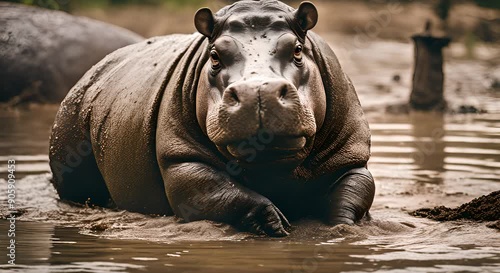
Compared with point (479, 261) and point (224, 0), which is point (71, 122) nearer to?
point (479, 261)

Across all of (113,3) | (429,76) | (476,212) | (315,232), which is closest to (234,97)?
(315,232)

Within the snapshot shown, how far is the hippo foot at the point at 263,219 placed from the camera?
A: 668cm

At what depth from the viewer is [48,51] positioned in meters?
15.2

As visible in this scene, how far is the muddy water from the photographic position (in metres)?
5.72

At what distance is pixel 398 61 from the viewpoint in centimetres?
1969

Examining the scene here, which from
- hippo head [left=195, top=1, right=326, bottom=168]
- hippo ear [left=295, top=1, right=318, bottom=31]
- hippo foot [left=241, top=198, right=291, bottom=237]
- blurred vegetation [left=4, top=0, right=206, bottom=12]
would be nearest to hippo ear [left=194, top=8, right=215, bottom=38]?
hippo head [left=195, top=1, right=326, bottom=168]

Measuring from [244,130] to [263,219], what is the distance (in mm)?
826

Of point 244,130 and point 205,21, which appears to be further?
point 205,21

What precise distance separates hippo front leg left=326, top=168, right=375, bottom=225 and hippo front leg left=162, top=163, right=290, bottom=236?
339mm

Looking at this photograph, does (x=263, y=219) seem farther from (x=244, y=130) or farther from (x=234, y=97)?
(x=234, y=97)

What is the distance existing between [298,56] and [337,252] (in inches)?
55.6

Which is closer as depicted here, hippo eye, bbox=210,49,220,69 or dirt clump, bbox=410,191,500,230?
hippo eye, bbox=210,49,220,69

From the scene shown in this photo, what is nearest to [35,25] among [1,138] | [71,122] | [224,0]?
[1,138]

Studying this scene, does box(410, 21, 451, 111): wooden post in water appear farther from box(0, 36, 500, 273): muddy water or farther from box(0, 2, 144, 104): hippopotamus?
box(0, 2, 144, 104): hippopotamus
